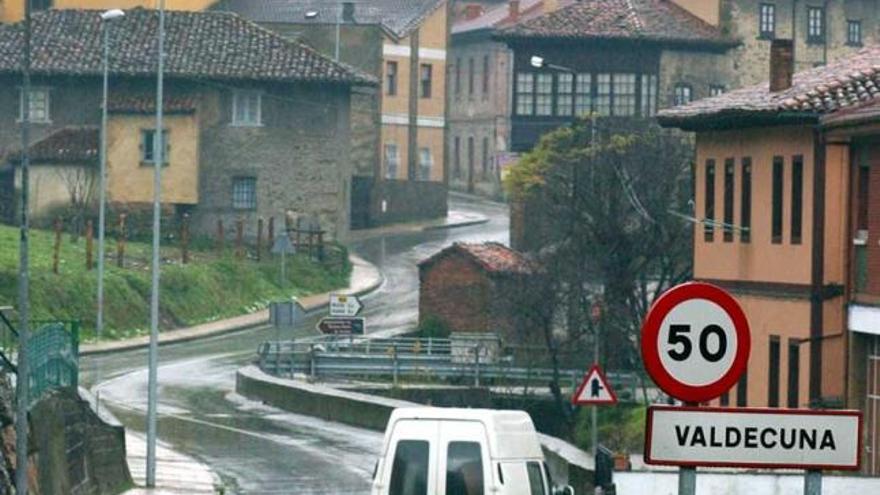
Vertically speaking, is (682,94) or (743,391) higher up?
(682,94)

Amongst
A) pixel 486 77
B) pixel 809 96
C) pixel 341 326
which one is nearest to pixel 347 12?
pixel 486 77

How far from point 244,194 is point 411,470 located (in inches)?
2408

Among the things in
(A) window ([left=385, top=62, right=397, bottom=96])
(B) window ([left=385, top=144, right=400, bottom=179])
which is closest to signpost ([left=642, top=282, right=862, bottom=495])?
(B) window ([left=385, top=144, right=400, bottom=179])

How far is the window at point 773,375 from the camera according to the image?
4097 cm

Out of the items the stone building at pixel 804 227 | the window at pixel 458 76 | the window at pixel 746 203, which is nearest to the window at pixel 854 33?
the window at pixel 458 76

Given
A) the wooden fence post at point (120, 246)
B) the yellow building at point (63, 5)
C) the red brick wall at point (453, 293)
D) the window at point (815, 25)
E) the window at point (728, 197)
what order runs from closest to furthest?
the window at point (728, 197), the red brick wall at point (453, 293), the wooden fence post at point (120, 246), the window at point (815, 25), the yellow building at point (63, 5)

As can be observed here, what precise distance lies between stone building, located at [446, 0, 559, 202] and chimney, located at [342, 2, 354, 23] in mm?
12532

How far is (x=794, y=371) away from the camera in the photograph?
3991 cm

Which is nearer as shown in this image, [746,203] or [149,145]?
[746,203]

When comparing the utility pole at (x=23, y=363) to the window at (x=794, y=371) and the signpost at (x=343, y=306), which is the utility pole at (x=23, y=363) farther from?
the signpost at (x=343, y=306)

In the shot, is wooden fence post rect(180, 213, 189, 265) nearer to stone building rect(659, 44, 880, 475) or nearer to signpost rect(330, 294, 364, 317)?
signpost rect(330, 294, 364, 317)

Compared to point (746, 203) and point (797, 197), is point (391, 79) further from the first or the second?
point (797, 197)

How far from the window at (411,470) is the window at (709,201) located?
69.3 feet

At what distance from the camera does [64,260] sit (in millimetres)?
69812
